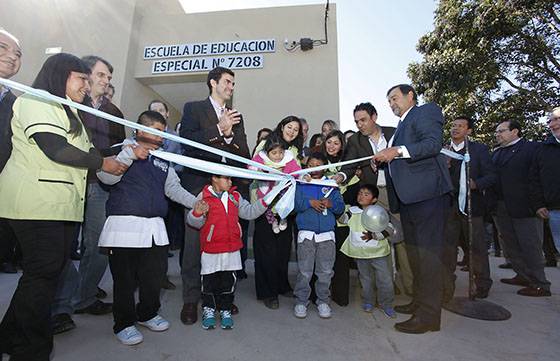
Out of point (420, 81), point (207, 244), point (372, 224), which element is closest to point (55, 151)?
point (207, 244)

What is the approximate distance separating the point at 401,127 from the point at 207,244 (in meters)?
1.84

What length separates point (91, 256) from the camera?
253cm

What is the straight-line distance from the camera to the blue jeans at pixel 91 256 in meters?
2.51

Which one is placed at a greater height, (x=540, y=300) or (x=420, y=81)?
(x=420, y=81)

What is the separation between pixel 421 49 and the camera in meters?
12.6

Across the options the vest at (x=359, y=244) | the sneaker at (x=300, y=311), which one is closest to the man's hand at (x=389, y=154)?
the vest at (x=359, y=244)

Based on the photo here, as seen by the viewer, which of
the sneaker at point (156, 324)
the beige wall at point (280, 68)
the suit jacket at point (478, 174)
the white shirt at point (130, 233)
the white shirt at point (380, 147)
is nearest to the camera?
the white shirt at point (130, 233)

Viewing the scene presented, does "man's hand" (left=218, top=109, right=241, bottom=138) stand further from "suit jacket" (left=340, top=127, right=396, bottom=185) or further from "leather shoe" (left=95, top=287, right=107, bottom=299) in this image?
"leather shoe" (left=95, top=287, right=107, bottom=299)

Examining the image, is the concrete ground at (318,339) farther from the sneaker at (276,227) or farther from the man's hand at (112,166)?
the man's hand at (112,166)

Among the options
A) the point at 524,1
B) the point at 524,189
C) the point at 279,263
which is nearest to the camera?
the point at 279,263

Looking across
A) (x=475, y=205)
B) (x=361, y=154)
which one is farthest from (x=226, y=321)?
(x=475, y=205)

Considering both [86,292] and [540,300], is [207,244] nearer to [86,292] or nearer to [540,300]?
[86,292]

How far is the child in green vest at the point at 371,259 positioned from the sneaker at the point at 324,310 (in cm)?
38

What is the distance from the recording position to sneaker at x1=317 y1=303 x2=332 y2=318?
259cm
